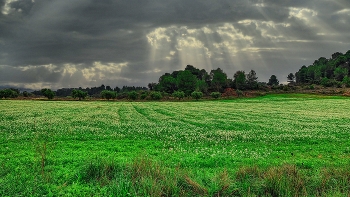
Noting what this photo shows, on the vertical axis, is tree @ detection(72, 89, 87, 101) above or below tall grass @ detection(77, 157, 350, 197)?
above

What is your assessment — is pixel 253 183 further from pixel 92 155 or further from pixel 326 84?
pixel 326 84

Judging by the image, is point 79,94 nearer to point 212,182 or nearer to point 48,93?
point 48,93

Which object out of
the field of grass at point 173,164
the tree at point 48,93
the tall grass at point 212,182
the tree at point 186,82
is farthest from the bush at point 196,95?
the tall grass at point 212,182

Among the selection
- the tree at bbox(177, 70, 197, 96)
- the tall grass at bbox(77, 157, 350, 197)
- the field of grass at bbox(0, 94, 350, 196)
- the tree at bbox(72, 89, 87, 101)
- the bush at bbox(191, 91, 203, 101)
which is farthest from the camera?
the tree at bbox(177, 70, 197, 96)

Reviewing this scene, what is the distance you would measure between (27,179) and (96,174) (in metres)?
2.74

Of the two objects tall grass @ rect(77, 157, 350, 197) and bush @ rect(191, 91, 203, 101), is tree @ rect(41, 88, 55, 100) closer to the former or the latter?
bush @ rect(191, 91, 203, 101)

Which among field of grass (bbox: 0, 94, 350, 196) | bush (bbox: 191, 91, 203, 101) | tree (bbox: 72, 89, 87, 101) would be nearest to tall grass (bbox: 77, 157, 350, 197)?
field of grass (bbox: 0, 94, 350, 196)

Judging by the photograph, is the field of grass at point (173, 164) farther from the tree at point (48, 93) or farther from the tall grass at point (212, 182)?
the tree at point (48, 93)

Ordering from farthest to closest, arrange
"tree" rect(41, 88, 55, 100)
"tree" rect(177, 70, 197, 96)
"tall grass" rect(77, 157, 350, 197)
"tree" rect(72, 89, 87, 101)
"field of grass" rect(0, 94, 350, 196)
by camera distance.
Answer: "tree" rect(177, 70, 197, 96) → "tree" rect(72, 89, 87, 101) → "tree" rect(41, 88, 55, 100) → "field of grass" rect(0, 94, 350, 196) → "tall grass" rect(77, 157, 350, 197)

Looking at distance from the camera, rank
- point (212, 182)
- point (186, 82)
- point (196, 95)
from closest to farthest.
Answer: point (212, 182) → point (196, 95) → point (186, 82)

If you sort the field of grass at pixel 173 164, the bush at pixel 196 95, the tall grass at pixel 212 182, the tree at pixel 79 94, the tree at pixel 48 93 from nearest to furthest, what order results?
the tall grass at pixel 212 182, the field of grass at pixel 173 164, the tree at pixel 48 93, the tree at pixel 79 94, the bush at pixel 196 95

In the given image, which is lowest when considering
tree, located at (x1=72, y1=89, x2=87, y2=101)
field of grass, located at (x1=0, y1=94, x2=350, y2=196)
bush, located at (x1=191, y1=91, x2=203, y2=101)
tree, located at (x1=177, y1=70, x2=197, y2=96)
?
field of grass, located at (x1=0, y1=94, x2=350, y2=196)

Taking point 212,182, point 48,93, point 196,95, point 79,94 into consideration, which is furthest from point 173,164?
point 48,93

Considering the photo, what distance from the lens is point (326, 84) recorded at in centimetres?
16662
